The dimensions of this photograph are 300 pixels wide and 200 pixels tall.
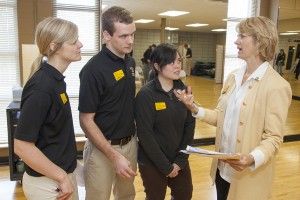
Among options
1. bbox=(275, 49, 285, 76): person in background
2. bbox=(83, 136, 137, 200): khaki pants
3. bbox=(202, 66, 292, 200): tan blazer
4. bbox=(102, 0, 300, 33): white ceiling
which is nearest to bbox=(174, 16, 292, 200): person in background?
bbox=(202, 66, 292, 200): tan blazer

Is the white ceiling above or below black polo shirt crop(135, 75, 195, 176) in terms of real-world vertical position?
above

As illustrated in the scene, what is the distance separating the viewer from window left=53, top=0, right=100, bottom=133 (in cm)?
351

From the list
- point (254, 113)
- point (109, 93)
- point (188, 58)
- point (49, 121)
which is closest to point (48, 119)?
point (49, 121)

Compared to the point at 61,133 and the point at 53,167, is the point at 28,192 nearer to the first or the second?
the point at 53,167

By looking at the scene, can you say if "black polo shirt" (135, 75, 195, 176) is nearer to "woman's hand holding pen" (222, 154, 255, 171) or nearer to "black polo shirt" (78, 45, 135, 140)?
"black polo shirt" (78, 45, 135, 140)

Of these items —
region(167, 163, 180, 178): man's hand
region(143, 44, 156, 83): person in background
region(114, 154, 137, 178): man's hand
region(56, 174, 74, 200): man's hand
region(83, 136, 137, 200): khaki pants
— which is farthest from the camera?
region(143, 44, 156, 83): person in background

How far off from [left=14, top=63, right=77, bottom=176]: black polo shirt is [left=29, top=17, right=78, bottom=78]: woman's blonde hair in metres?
0.07

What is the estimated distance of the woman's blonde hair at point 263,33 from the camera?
143 cm

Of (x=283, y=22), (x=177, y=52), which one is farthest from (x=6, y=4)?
(x=283, y=22)

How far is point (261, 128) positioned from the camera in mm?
1467

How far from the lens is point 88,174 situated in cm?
174

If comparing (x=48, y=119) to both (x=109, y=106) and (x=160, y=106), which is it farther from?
(x=160, y=106)

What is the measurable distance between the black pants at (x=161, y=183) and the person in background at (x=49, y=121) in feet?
2.10

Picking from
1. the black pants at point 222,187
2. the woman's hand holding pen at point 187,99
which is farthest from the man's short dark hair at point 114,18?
the black pants at point 222,187
